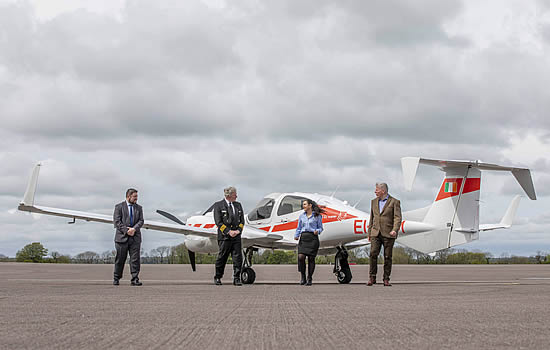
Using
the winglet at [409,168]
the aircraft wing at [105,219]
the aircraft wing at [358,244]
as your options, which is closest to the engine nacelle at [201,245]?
the aircraft wing at [105,219]

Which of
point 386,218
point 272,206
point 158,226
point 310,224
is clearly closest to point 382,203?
point 386,218

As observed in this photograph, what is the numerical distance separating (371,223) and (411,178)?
2.17 meters

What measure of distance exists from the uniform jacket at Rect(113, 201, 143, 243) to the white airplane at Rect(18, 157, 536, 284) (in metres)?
2.87

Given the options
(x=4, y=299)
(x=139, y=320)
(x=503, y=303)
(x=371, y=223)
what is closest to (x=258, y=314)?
A: (x=139, y=320)

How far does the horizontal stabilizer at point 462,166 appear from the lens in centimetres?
1510

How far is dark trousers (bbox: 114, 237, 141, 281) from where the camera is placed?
1345 cm

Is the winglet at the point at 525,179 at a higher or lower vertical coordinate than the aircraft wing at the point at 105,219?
higher

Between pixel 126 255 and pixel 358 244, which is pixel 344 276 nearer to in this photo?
pixel 358 244

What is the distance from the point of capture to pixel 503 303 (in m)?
7.87

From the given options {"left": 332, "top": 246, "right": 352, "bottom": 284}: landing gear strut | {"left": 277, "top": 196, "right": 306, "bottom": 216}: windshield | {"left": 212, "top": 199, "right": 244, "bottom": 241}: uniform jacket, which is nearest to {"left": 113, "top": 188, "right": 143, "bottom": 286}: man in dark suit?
{"left": 212, "top": 199, "right": 244, "bottom": 241}: uniform jacket

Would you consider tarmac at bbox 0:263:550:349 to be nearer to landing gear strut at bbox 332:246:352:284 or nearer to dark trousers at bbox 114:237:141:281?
dark trousers at bbox 114:237:141:281

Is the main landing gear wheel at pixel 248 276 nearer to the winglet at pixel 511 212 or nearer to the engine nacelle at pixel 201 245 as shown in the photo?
the engine nacelle at pixel 201 245

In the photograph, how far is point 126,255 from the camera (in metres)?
13.6

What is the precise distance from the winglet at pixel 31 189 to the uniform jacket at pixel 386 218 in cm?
801
